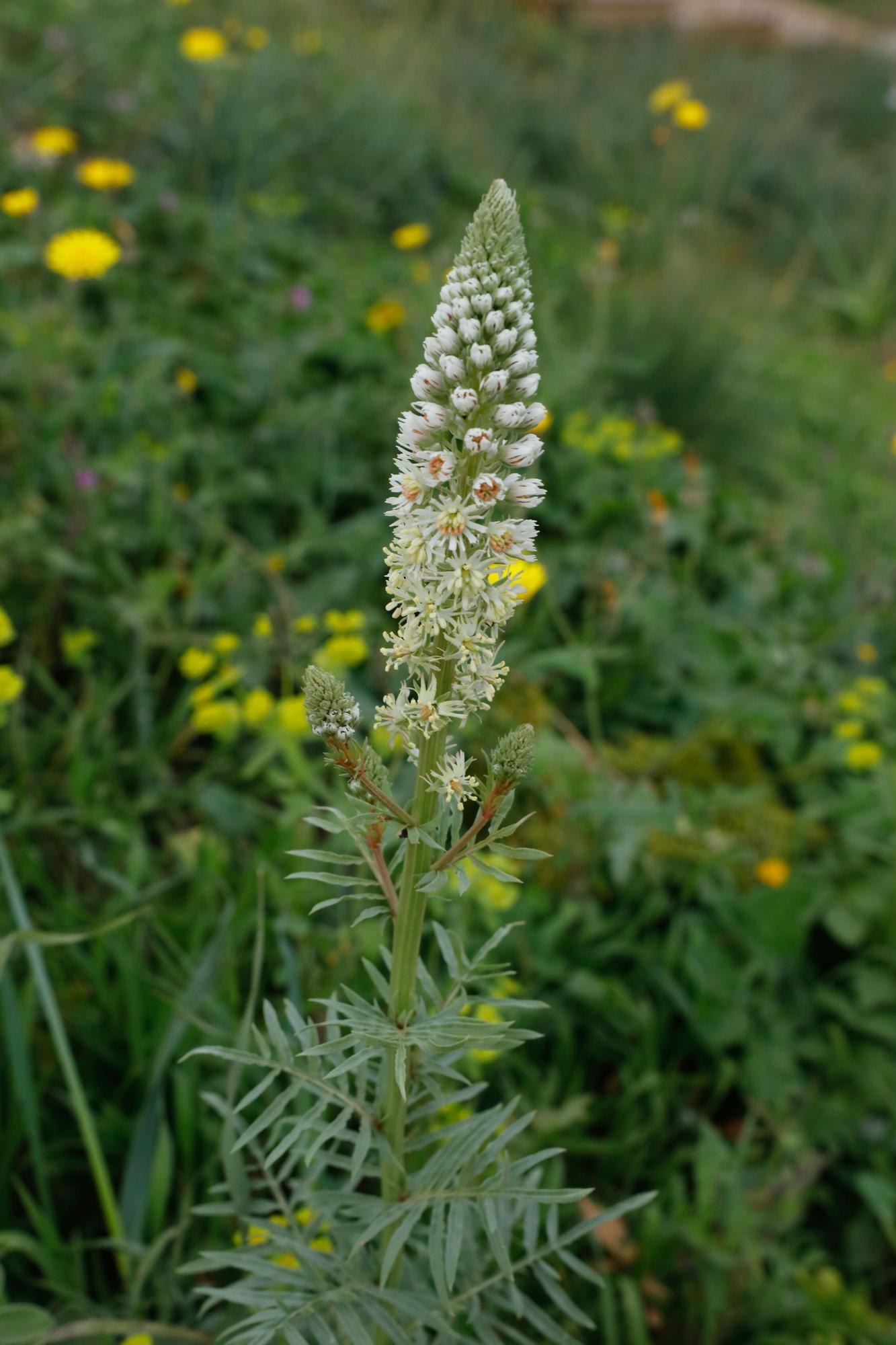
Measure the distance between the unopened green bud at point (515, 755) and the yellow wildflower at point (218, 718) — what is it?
127 centimetres

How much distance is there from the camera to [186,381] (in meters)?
3.29

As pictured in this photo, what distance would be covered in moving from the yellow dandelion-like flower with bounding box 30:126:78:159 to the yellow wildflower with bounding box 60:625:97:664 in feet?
6.75

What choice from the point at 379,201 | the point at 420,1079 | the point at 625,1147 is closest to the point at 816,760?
the point at 625,1147

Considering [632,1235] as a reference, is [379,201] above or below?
above

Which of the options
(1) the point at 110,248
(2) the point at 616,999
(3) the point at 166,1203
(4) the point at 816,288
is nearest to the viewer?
(3) the point at 166,1203

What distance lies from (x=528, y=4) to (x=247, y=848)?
33.0 ft

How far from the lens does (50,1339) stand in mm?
1429

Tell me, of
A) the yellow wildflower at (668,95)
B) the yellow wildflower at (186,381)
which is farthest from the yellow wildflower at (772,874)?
the yellow wildflower at (668,95)

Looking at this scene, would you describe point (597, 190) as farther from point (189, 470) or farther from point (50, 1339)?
point (50, 1339)

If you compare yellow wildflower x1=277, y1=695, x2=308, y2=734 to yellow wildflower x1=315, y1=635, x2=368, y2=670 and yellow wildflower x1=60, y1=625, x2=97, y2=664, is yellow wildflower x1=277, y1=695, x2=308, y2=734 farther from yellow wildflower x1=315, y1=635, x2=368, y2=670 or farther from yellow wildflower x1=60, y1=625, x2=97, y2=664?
yellow wildflower x1=60, y1=625, x2=97, y2=664

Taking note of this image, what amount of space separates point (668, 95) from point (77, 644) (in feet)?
14.1

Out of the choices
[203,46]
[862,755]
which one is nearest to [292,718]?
[862,755]

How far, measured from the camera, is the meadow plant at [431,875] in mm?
991

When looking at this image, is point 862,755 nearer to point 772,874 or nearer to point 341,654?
point 772,874
